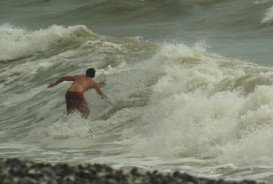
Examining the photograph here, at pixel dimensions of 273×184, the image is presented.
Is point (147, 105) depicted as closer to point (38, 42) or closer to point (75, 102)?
point (75, 102)

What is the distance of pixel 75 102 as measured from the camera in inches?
540

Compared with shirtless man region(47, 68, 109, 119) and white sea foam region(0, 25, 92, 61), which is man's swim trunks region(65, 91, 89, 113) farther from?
white sea foam region(0, 25, 92, 61)

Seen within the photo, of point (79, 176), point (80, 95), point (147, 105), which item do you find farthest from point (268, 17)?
point (79, 176)

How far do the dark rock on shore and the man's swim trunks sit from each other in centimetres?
566

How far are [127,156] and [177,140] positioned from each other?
0.97 metres

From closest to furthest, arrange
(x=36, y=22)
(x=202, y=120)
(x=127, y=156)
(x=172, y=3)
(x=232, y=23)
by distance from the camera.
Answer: (x=127, y=156) < (x=202, y=120) < (x=232, y=23) < (x=172, y=3) < (x=36, y=22)

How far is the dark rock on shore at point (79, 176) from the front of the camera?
7.10 meters

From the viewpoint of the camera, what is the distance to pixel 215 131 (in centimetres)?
1094

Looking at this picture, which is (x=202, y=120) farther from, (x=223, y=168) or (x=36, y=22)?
(x=36, y=22)

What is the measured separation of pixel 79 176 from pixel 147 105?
6602 millimetres

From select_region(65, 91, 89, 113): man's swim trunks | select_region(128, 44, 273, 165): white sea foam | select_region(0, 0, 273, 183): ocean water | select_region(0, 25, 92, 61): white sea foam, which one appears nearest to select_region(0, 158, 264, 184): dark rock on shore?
select_region(0, 0, 273, 183): ocean water

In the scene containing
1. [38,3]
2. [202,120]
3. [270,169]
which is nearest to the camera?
[270,169]

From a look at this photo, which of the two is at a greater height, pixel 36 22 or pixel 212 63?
pixel 212 63

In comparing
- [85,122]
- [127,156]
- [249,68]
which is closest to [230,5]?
[249,68]
